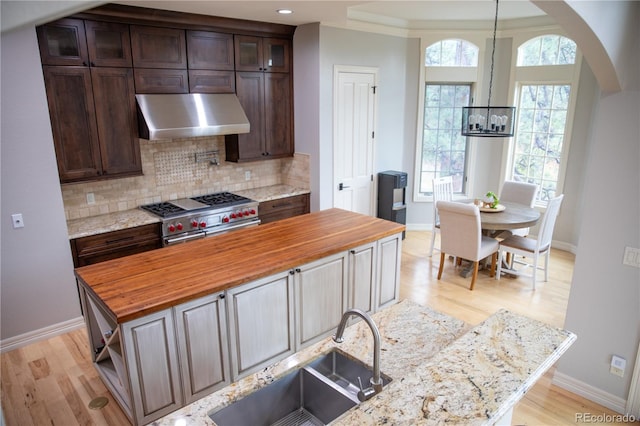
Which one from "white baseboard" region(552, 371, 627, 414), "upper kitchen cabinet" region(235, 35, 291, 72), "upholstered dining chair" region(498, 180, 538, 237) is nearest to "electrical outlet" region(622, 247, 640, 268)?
"white baseboard" region(552, 371, 627, 414)

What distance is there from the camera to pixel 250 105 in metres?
4.95

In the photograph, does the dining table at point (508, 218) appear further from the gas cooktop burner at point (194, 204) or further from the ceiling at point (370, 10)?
the gas cooktop burner at point (194, 204)

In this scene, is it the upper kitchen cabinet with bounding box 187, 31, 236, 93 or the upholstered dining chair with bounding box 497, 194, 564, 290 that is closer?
the upper kitchen cabinet with bounding box 187, 31, 236, 93

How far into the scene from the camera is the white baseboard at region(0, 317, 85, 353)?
3.54 m

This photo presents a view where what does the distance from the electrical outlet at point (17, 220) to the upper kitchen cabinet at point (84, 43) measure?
1.27m

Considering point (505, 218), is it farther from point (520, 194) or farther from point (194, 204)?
point (194, 204)

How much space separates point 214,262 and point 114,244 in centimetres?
148

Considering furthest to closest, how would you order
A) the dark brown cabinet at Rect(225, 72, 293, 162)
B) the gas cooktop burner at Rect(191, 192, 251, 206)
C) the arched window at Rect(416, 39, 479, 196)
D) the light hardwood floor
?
1. the arched window at Rect(416, 39, 479, 196)
2. the dark brown cabinet at Rect(225, 72, 293, 162)
3. the gas cooktop burner at Rect(191, 192, 251, 206)
4. the light hardwood floor

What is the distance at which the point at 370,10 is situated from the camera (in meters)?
5.11

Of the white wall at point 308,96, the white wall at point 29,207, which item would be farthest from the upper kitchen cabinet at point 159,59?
the white wall at point 308,96

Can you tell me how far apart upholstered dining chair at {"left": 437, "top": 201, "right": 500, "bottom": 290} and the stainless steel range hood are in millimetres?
2376

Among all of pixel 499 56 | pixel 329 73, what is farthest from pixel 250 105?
pixel 499 56

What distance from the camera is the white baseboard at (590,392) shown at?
9.50ft

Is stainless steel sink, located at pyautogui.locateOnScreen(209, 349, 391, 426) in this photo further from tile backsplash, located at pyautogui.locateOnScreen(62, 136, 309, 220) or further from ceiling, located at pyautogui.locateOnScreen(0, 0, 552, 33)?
tile backsplash, located at pyautogui.locateOnScreen(62, 136, 309, 220)
